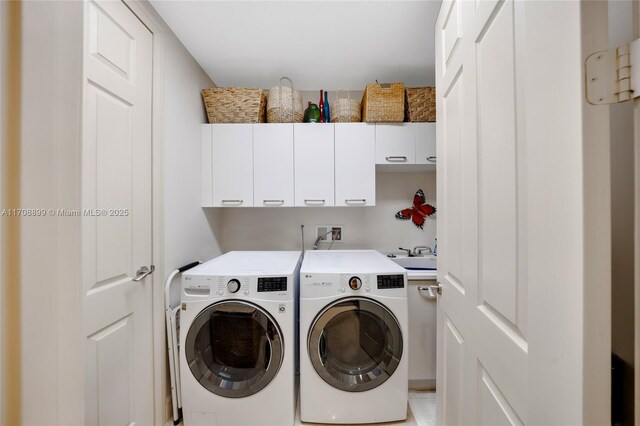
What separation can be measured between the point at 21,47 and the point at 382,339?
5.58ft

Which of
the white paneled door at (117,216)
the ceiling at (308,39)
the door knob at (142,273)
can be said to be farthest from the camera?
the ceiling at (308,39)

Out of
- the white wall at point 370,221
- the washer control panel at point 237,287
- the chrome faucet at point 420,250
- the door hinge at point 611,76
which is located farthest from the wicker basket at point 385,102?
the door hinge at point 611,76

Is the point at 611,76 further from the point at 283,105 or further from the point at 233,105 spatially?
the point at 233,105

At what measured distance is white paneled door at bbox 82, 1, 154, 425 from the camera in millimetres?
1106

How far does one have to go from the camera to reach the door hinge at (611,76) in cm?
41

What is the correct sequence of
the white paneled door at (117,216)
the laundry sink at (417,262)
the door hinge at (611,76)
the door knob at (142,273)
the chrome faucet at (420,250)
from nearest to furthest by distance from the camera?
1. the door hinge at (611,76)
2. the white paneled door at (117,216)
3. the door knob at (142,273)
4. the laundry sink at (417,262)
5. the chrome faucet at (420,250)

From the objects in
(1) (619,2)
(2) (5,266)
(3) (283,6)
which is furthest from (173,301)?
(1) (619,2)

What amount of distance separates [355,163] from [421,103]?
2.37 feet

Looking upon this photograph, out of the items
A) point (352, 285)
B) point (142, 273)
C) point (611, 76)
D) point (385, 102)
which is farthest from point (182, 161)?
point (611, 76)

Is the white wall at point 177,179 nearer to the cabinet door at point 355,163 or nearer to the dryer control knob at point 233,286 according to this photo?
the dryer control knob at point 233,286

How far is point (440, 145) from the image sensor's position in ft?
3.88

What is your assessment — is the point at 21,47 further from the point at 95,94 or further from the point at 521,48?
the point at 95,94

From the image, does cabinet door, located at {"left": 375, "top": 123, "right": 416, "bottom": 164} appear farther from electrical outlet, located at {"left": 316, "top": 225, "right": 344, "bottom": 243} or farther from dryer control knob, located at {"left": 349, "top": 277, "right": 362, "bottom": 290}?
dryer control knob, located at {"left": 349, "top": 277, "right": 362, "bottom": 290}

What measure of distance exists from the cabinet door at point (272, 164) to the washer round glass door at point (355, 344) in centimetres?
100
